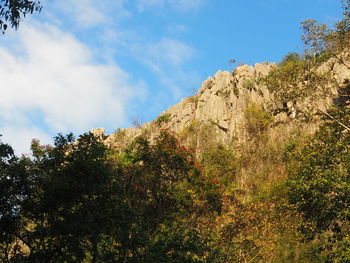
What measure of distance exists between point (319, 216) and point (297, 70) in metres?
8.01

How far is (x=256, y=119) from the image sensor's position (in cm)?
4975

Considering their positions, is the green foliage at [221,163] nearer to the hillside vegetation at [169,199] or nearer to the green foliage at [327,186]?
the hillside vegetation at [169,199]

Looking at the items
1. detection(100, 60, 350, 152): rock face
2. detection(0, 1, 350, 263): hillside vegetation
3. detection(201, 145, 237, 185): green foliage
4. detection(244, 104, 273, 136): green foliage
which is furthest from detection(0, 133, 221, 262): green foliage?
detection(244, 104, 273, 136): green foliage

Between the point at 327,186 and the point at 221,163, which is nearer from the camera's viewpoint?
the point at 327,186

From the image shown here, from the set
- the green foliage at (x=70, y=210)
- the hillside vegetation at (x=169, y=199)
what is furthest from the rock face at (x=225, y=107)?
the green foliage at (x=70, y=210)

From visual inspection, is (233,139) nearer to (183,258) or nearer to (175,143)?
A: (175,143)

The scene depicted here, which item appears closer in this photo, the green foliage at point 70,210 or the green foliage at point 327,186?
the green foliage at point 70,210

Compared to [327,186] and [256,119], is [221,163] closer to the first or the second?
[256,119]

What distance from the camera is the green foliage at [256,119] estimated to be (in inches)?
1909

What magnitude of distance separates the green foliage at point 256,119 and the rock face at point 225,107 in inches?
11.9

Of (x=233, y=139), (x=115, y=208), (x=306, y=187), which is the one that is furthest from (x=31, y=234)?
(x=233, y=139)

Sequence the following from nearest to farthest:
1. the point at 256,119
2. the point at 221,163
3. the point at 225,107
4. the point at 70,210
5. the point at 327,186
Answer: the point at 70,210 → the point at 327,186 → the point at 221,163 → the point at 256,119 → the point at 225,107

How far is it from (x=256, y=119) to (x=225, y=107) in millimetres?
6574

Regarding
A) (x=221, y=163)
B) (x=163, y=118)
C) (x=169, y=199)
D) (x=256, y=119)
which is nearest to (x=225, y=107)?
(x=256, y=119)
